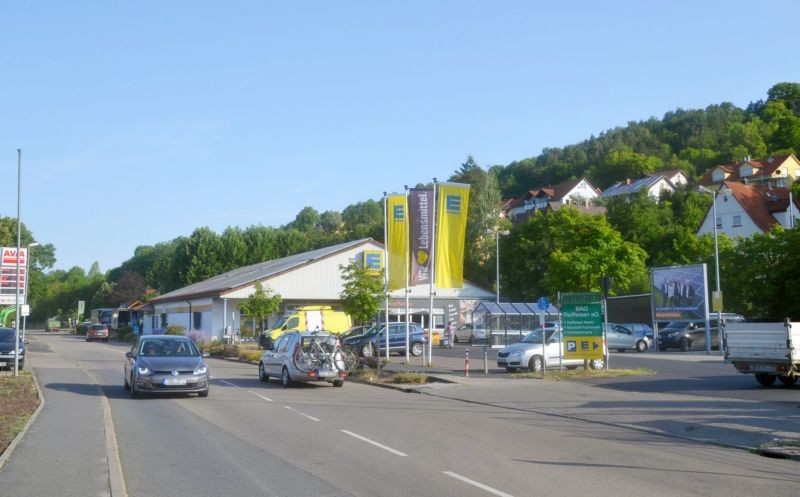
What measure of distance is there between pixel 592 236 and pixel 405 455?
117 ft

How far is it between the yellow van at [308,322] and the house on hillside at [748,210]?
4600 centimetres

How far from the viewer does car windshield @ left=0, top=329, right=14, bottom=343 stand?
30312 millimetres

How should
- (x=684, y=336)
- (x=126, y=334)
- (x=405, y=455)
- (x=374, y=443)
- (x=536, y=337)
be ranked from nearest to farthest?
1. (x=405, y=455)
2. (x=374, y=443)
3. (x=536, y=337)
4. (x=684, y=336)
5. (x=126, y=334)

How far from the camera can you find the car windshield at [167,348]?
20.6m

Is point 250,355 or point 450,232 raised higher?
point 450,232

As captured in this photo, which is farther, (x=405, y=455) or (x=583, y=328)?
(x=583, y=328)

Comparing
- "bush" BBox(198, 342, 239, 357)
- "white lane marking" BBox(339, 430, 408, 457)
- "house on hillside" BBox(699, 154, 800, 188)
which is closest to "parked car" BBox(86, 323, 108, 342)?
"bush" BBox(198, 342, 239, 357)

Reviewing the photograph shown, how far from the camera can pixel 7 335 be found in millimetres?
30875

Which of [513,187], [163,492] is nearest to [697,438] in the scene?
[163,492]

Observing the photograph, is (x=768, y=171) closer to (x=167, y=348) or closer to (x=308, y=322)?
(x=308, y=322)

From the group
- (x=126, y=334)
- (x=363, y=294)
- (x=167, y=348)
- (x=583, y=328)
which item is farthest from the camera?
(x=126, y=334)

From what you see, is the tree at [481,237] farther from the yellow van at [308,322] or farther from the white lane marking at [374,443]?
the white lane marking at [374,443]

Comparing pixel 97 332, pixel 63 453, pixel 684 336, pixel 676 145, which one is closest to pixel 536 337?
pixel 684 336

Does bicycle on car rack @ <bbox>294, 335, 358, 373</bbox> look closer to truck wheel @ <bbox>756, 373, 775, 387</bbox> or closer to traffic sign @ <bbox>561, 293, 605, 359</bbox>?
traffic sign @ <bbox>561, 293, 605, 359</bbox>
